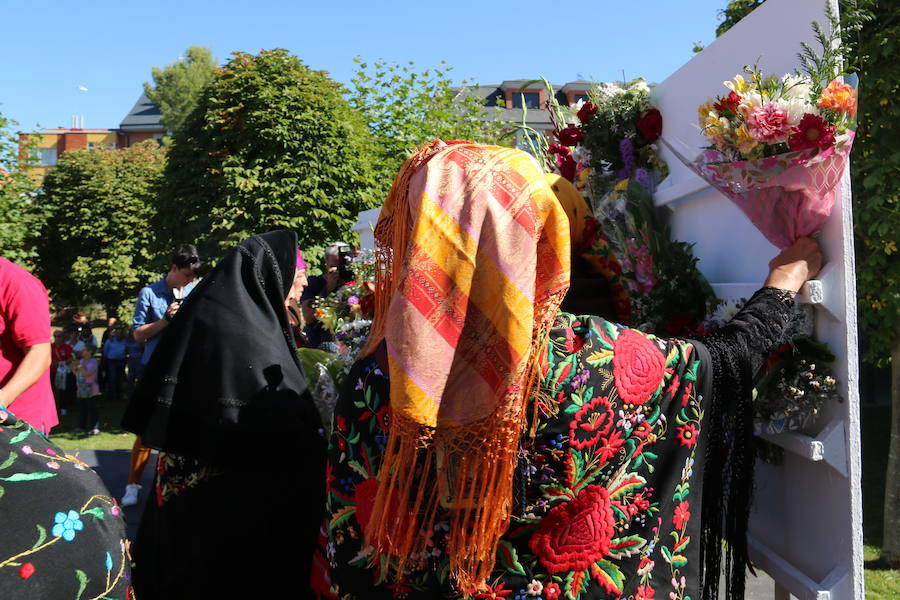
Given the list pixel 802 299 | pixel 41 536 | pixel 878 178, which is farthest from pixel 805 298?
pixel 878 178

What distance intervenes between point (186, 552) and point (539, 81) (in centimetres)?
247

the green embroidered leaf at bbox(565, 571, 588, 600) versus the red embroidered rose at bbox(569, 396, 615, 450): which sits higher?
the red embroidered rose at bbox(569, 396, 615, 450)

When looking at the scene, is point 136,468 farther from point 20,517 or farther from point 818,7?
point 818,7

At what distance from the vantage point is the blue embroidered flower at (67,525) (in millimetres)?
1121

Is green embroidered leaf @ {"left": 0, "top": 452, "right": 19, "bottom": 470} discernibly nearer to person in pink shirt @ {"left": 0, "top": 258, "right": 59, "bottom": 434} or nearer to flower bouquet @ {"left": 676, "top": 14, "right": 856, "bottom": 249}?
flower bouquet @ {"left": 676, "top": 14, "right": 856, "bottom": 249}

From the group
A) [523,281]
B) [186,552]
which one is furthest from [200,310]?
[523,281]

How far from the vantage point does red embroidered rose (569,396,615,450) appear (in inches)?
65.5

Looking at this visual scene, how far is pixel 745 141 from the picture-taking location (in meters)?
1.96

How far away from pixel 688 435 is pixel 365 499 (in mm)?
829

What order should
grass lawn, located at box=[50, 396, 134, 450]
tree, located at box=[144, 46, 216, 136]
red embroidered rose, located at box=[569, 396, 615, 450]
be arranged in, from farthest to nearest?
1. tree, located at box=[144, 46, 216, 136]
2. grass lawn, located at box=[50, 396, 134, 450]
3. red embroidered rose, located at box=[569, 396, 615, 450]

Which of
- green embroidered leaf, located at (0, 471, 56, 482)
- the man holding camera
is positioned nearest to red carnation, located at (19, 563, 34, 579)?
green embroidered leaf, located at (0, 471, 56, 482)

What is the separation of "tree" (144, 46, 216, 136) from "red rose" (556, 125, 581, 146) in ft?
134

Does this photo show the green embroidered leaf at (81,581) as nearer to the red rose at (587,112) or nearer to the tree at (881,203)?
the red rose at (587,112)

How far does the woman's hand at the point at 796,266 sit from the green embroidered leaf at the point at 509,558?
103cm
